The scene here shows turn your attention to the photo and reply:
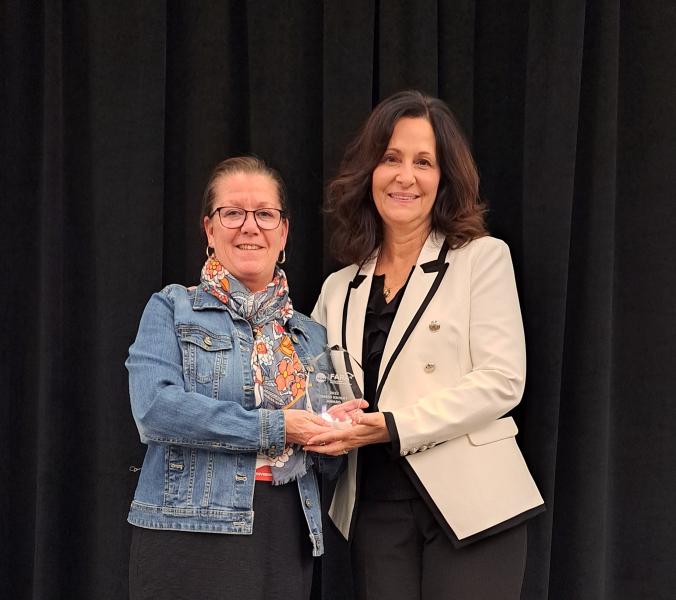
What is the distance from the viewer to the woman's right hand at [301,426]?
1.84m

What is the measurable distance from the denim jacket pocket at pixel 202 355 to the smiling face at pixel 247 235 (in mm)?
188

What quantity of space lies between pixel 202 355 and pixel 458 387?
594 millimetres

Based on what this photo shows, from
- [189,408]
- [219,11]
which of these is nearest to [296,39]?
[219,11]

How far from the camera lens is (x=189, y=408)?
1.79 m

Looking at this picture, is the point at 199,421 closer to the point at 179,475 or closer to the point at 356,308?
the point at 179,475

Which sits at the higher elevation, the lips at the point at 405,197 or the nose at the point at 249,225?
the lips at the point at 405,197

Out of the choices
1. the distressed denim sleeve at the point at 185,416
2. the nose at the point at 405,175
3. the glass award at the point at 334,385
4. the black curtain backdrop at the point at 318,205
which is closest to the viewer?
the distressed denim sleeve at the point at 185,416

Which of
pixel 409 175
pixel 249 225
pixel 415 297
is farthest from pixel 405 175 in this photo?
pixel 249 225

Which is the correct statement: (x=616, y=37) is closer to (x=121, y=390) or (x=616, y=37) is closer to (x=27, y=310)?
(x=121, y=390)

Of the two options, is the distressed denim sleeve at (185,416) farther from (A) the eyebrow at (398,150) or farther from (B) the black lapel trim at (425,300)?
(A) the eyebrow at (398,150)

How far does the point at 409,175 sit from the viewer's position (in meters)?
2.12

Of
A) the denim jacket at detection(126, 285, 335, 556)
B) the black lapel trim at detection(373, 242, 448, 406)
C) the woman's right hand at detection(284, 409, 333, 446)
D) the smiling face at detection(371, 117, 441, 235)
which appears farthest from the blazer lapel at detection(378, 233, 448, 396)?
the denim jacket at detection(126, 285, 335, 556)

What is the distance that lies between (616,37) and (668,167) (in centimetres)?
42

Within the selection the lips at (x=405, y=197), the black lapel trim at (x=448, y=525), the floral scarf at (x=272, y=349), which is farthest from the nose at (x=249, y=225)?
the black lapel trim at (x=448, y=525)
